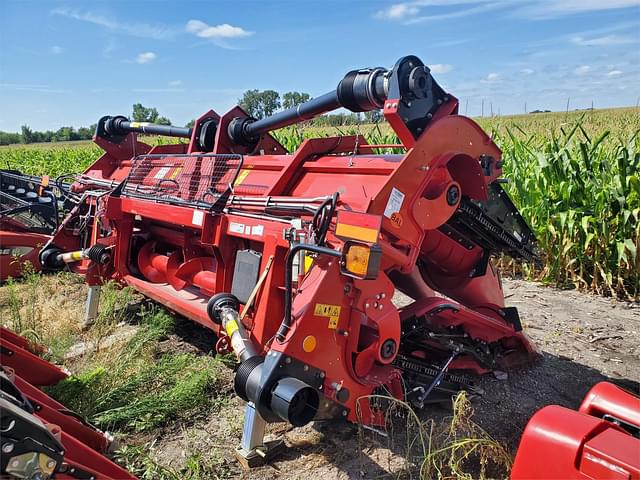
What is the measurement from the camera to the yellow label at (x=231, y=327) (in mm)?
2924

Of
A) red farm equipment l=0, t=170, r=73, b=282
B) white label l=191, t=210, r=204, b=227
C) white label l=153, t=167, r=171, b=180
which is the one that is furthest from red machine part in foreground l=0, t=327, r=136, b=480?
red farm equipment l=0, t=170, r=73, b=282

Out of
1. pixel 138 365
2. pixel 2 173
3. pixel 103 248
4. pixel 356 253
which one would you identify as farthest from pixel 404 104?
pixel 2 173

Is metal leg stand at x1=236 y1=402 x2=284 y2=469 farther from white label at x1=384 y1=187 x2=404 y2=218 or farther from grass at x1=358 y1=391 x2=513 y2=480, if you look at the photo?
white label at x1=384 y1=187 x2=404 y2=218

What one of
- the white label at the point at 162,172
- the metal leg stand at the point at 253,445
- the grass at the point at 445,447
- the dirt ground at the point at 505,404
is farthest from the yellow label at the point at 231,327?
the white label at the point at 162,172

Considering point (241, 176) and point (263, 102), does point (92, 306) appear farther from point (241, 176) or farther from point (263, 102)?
point (263, 102)

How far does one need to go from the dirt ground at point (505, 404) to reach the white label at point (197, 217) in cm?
123

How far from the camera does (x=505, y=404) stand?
144 inches

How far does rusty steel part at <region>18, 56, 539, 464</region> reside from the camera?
2654 millimetres

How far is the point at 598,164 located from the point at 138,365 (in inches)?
217

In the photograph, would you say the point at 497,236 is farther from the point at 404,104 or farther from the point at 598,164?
the point at 598,164

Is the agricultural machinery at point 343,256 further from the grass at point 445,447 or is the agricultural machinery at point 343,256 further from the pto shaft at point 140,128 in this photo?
the pto shaft at point 140,128

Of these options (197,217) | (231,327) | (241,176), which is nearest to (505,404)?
(231,327)

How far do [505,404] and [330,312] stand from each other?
1719 mm

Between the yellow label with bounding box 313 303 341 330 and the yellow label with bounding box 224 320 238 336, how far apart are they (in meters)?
0.53
